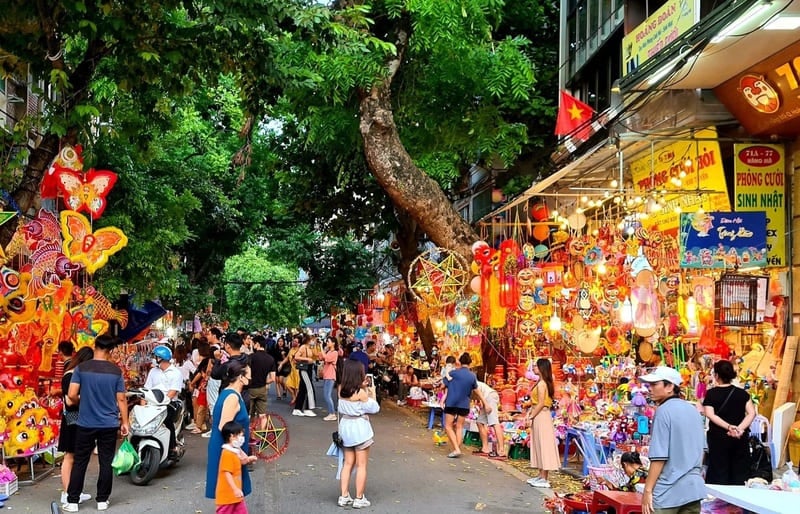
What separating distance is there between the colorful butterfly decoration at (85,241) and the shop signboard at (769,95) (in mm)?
8226

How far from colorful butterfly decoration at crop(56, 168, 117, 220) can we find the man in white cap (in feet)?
25.8

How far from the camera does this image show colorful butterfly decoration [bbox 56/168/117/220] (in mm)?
9969

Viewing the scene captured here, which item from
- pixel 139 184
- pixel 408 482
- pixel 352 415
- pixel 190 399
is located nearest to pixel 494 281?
A: pixel 408 482

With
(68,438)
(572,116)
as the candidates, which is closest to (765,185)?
(572,116)

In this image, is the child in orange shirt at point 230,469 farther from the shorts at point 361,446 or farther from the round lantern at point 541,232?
the round lantern at point 541,232

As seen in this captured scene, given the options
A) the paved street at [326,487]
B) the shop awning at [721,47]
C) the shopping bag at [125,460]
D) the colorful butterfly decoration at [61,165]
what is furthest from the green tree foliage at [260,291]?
the shop awning at [721,47]

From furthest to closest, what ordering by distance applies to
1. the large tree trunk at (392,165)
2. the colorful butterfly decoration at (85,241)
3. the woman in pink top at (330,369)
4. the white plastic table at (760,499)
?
the woman in pink top at (330,369) < the large tree trunk at (392,165) < the colorful butterfly decoration at (85,241) < the white plastic table at (760,499)

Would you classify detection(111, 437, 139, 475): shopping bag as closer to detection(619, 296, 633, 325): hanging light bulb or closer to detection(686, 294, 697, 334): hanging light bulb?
detection(619, 296, 633, 325): hanging light bulb

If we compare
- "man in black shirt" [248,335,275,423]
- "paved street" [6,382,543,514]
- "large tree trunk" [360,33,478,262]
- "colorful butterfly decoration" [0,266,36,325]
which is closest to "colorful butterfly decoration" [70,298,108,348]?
"colorful butterfly decoration" [0,266,36,325]

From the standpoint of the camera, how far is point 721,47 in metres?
8.87

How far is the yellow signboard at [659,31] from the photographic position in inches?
401

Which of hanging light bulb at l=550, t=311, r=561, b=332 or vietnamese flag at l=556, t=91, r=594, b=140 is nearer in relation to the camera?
hanging light bulb at l=550, t=311, r=561, b=332

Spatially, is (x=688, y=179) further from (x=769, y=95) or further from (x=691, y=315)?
(x=691, y=315)

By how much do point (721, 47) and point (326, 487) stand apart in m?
6.94
